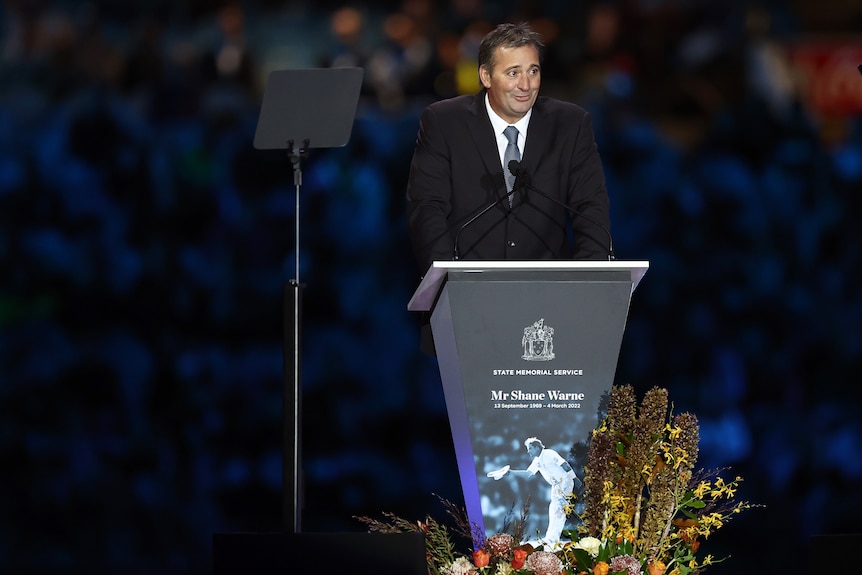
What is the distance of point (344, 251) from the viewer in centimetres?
509

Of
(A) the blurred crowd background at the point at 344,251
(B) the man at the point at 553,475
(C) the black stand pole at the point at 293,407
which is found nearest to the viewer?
(B) the man at the point at 553,475

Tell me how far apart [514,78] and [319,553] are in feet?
4.50

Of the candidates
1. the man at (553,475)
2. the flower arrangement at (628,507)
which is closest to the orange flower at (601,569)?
the flower arrangement at (628,507)

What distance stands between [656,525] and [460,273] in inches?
27.7

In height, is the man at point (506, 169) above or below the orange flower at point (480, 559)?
above

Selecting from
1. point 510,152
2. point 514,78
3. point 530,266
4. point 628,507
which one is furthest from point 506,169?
point 628,507

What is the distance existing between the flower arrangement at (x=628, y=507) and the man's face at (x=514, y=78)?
3.10 ft

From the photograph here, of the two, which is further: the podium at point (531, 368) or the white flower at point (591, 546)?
the podium at point (531, 368)

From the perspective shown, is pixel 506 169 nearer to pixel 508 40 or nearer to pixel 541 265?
pixel 508 40

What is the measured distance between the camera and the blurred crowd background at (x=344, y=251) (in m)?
5.03

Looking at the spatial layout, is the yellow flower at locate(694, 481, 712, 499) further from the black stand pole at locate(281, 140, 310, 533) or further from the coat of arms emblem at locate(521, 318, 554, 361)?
the black stand pole at locate(281, 140, 310, 533)

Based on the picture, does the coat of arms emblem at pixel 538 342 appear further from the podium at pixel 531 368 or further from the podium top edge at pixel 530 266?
the podium top edge at pixel 530 266

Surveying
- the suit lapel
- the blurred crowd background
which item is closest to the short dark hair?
the suit lapel

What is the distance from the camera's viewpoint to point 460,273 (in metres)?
3.04
